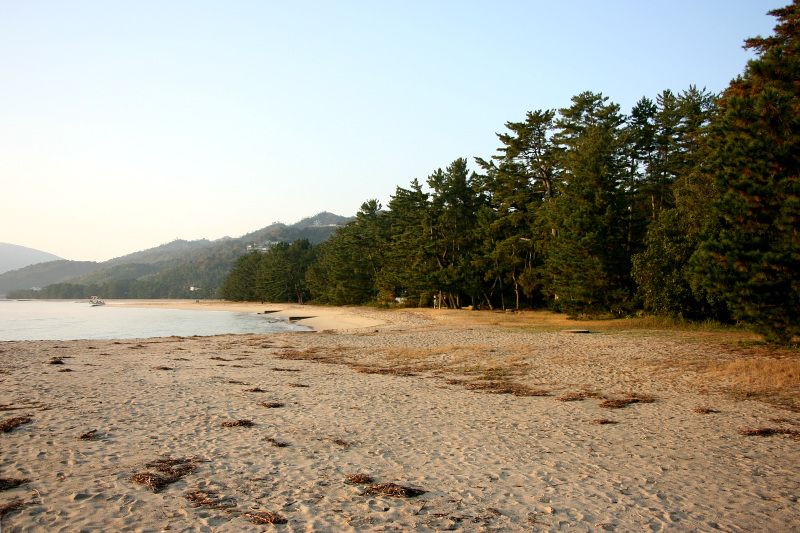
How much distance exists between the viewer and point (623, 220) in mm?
40312

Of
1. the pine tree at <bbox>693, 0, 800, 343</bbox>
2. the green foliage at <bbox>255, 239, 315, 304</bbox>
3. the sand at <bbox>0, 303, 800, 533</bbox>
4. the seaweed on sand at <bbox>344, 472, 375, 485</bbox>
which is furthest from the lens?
the green foliage at <bbox>255, 239, 315, 304</bbox>

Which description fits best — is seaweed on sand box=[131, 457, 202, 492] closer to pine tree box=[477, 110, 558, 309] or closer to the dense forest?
the dense forest

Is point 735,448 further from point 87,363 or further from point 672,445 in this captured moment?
point 87,363

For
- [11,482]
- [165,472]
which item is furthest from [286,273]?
[11,482]

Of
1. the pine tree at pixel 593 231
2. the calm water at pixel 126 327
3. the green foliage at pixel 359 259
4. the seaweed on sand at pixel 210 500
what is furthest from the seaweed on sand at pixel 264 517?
the green foliage at pixel 359 259

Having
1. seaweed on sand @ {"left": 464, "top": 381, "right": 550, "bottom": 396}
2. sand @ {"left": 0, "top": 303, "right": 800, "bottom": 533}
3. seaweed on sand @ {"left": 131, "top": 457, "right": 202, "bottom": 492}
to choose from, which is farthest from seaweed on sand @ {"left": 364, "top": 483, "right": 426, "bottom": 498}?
seaweed on sand @ {"left": 464, "top": 381, "right": 550, "bottom": 396}

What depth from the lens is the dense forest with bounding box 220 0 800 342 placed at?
64.0 feet

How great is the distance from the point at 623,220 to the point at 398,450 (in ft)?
118

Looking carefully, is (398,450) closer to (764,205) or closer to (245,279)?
(764,205)

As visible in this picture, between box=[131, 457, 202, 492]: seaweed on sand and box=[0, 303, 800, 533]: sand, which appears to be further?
box=[131, 457, 202, 492]: seaweed on sand

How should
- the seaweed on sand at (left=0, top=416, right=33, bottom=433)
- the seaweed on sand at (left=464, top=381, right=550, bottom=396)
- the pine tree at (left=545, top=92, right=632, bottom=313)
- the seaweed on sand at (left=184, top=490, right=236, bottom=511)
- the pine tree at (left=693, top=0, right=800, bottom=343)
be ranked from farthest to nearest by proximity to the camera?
the pine tree at (left=545, top=92, right=632, bottom=313), the pine tree at (left=693, top=0, right=800, bottom=343), the seaweed on sand at (left=464, top=381, right=550, bottom=396), the seaweed on sand at (left=0, top=416, right=33, bottom=433), the seaweed on sand at (left=184, top=490, right=236, bottom=511)

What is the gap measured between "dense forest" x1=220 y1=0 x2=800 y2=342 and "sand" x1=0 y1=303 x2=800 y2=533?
6.48 metres

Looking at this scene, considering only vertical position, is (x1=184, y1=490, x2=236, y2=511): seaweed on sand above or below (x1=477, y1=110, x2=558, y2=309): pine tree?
below

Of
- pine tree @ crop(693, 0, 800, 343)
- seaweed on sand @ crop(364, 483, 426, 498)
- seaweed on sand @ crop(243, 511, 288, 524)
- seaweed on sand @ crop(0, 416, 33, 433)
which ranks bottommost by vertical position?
seaweed on sand @ crop(364, 483, 426, 498)
